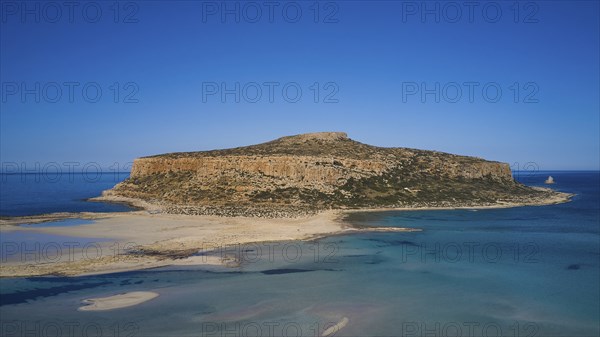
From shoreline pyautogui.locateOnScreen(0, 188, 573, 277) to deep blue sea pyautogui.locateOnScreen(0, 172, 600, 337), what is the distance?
5.66 feet

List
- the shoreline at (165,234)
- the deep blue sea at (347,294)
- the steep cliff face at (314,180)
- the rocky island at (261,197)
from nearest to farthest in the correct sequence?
the deep blue sea at (347,294), the shoreline at (165,234), the rocky island at (261,197), the steep cliff face at (314,180)

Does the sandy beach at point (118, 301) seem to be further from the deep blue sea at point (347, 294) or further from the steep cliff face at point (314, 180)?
the steep cliff face at point (314, 180)

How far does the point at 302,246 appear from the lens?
3706 centimetres

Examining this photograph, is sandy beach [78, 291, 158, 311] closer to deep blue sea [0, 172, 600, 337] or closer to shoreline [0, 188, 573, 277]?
deep blue sea [0, 172, 600, 337]

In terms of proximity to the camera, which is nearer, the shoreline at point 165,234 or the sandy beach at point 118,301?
the sandy beach at point 118,301

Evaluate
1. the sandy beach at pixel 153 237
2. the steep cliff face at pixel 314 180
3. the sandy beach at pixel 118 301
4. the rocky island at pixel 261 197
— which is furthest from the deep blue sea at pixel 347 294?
the steep cliff face at pixel 314 180

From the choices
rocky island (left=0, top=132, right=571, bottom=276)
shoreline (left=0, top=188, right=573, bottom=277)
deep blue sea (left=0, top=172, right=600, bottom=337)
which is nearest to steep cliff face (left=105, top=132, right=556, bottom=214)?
rocky island (left=0, top=132, right=571, bottom=276)

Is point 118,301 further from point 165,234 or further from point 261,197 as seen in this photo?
point 261,197

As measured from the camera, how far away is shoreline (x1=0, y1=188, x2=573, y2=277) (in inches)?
1126

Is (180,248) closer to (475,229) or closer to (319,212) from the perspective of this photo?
(319,212)

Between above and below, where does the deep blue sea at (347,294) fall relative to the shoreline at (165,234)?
below

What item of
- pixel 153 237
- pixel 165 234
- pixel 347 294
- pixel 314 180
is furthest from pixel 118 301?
pixel 314 180

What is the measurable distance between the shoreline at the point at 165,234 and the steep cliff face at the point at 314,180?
7549 mm

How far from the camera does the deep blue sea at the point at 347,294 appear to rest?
1944 cm
